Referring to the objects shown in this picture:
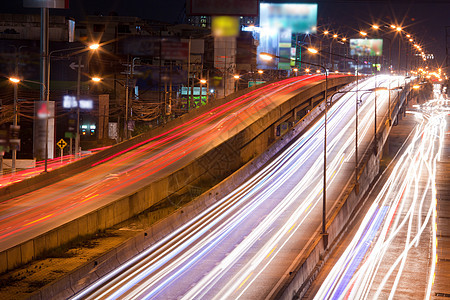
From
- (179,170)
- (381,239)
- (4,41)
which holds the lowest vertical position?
(381,239)

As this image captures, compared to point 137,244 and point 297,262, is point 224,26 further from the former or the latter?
point 297,262

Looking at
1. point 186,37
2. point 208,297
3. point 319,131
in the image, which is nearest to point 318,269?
point 208,297

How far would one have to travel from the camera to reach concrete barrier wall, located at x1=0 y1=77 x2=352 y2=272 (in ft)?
94.5

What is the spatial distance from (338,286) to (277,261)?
3057 mm

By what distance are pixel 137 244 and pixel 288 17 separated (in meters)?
113

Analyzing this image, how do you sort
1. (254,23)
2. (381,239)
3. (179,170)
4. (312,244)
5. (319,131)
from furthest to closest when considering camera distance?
(254,23)
(319,131)
(179,170)
(381,239)
(312,244)

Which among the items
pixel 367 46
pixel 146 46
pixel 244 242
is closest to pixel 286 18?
pixel 146 46

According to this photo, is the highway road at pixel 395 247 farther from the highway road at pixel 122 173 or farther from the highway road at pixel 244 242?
the highway road at pixel 122 173

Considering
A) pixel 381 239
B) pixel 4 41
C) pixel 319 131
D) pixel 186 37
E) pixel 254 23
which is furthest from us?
pixel 254 23

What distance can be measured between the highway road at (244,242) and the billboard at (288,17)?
8213 cm

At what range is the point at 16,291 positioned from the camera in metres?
25.7

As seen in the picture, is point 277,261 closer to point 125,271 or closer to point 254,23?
point 125,271

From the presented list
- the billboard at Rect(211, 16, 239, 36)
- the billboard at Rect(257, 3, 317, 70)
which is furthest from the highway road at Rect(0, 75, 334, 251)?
the billboard at Rect(257, 3, 317, 70)

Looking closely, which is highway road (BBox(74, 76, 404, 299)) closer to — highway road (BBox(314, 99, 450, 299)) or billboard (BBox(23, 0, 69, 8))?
highway road (BBox(314, 99, 450, 299))
